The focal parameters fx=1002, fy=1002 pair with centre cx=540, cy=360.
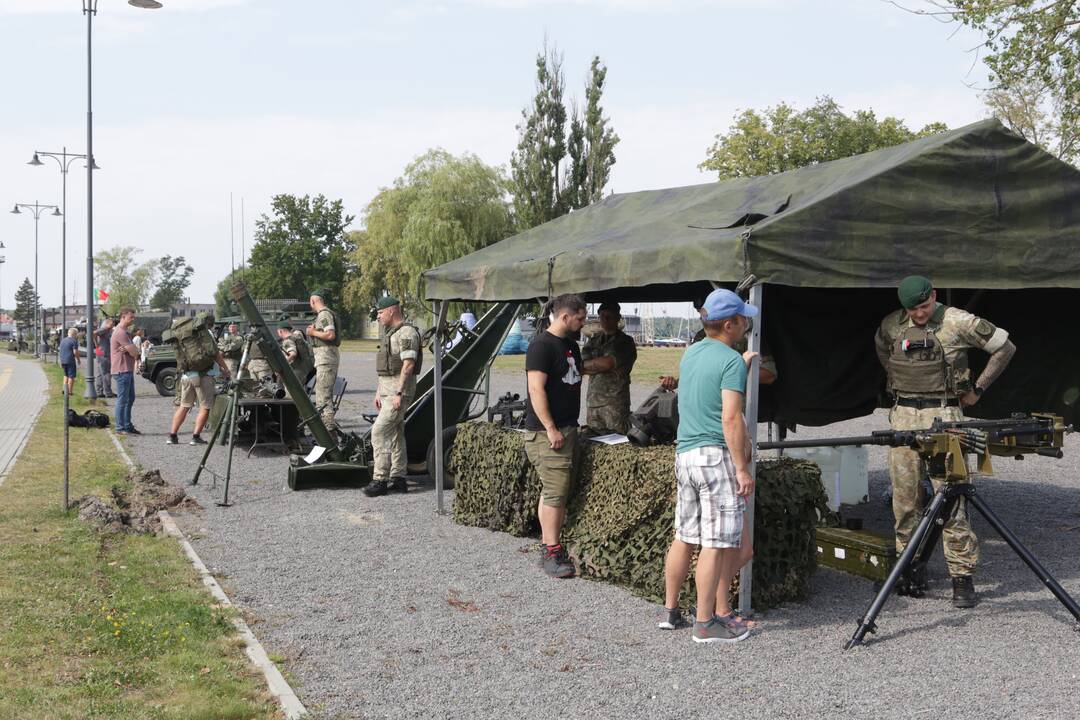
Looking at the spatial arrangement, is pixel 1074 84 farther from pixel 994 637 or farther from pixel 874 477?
pixel 994 637

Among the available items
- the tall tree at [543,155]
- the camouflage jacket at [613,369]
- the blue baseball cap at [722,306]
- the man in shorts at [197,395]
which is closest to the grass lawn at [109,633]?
the blue baseball cap at [722,306]

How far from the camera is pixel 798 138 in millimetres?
44469

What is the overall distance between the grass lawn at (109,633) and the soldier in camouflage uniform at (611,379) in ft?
10.5

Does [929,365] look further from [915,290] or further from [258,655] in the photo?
[258,655]

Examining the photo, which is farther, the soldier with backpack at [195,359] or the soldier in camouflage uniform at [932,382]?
the soldier with backpack at [195,359]

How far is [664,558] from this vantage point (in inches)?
233

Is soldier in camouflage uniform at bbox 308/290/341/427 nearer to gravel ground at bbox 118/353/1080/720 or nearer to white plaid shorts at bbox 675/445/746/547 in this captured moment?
gravel ground at bbox 118/353/1080/720

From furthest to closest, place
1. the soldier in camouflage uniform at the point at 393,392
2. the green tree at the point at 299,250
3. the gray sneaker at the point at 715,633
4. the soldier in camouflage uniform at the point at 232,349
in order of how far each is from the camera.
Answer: the green tree at the point at 299,250
the soldier in camouflage uniform at the point at 232,349
the soldier in camouflage uniform at the point at 393,392
the gray sneaker at the point at 715,633

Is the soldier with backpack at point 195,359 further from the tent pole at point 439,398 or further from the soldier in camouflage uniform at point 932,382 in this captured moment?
→ the soldier in camouflage uniform at point 932,382

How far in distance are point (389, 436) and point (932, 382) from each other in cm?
540

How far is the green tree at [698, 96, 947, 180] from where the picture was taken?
43750mm

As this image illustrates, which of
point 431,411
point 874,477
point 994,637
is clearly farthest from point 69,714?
point 874,477

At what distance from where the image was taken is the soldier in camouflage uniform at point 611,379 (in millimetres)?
7879

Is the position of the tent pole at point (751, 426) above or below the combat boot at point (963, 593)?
above
